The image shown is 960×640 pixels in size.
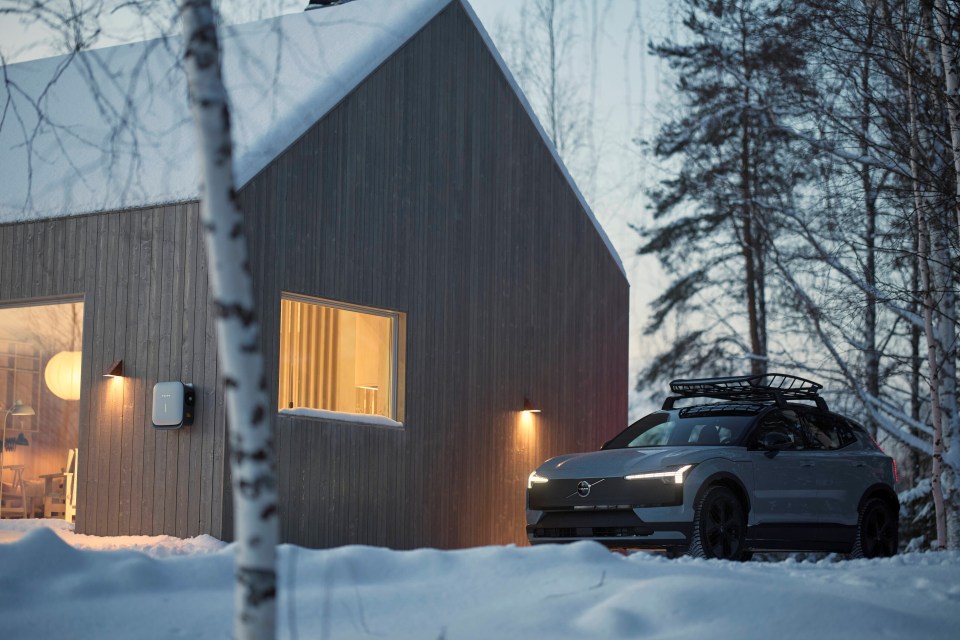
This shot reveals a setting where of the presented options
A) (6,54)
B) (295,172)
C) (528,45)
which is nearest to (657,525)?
(295,172)

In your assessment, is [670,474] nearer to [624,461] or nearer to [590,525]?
[624,461]

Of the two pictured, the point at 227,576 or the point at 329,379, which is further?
the point at 329,379

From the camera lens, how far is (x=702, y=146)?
85.1 ft

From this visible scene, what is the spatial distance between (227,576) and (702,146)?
20201mm

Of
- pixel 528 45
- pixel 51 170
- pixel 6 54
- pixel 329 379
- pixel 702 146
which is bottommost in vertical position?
pixel 329 379

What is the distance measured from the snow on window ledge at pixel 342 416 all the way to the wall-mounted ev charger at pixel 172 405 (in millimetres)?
985

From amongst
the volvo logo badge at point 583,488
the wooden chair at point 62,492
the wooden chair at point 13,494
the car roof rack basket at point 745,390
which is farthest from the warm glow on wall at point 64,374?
the volvo logo badge at point 583,488

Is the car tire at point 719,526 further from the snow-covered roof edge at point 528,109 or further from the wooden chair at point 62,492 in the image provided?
the wooden chair at point 62,492

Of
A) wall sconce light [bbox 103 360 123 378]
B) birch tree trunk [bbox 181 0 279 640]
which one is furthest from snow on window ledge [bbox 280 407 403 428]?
birch tree trunk [bbox 181 0 279 640]

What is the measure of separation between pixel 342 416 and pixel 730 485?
4.11 meters

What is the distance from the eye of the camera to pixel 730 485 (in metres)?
11.0

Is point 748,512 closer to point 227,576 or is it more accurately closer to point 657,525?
point 657,525

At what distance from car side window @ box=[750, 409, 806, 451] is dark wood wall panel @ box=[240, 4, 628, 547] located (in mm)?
3959

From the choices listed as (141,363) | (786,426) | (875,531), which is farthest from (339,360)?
(875,531)
